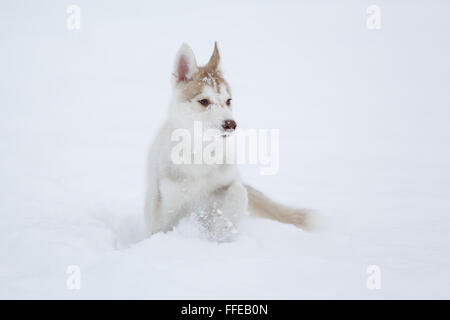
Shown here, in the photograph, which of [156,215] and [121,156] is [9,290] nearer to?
[156,215]

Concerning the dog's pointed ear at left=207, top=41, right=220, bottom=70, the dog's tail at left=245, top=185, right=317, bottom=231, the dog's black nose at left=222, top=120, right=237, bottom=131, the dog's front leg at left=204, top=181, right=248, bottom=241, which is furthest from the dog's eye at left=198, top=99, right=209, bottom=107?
the dog's tail at left=245, top=185, right=317, bottom=231

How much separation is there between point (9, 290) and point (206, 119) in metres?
2.14

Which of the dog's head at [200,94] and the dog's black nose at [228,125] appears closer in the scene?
the dog's black nose at [228,125]

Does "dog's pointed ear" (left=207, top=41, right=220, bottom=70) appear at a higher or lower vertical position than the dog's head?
higher

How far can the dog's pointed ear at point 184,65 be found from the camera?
158 inches

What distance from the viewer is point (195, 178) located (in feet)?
12.3

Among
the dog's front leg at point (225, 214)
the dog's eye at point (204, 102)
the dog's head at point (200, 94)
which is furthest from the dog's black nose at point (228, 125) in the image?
the dog's front leg at point (225, 214)

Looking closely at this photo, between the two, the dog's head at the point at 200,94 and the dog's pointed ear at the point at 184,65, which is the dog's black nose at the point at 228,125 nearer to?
the dog's head at the point at 200,94

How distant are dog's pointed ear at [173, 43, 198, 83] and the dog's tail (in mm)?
1681

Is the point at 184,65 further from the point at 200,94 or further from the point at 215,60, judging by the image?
the point at 200,94

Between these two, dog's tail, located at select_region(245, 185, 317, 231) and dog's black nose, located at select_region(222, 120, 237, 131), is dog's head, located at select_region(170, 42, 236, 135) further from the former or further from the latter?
dog's tail, located at select_region(245, 185, 317, 231)

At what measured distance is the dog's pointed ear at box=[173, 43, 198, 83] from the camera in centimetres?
402

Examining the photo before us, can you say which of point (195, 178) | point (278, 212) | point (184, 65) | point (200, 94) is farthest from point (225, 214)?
point (184, 65)

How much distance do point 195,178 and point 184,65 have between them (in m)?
1.28
